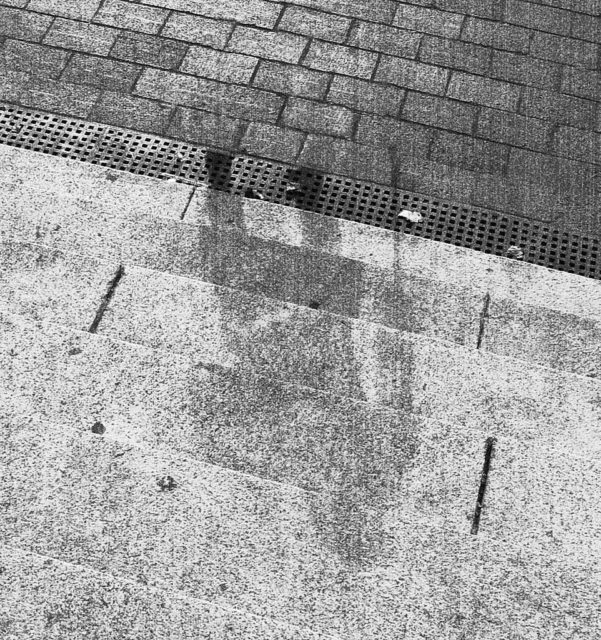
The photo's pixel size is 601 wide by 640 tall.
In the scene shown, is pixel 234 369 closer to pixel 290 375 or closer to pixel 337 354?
pixel 290 375

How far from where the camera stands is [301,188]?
4.55 m

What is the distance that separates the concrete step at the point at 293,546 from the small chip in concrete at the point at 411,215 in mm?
1838

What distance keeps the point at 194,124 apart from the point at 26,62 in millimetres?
1184

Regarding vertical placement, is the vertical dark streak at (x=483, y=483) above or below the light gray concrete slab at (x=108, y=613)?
above

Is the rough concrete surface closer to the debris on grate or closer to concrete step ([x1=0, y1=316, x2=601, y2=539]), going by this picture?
concrete step ([x1=0, y1=316, x2=601, y2=539])

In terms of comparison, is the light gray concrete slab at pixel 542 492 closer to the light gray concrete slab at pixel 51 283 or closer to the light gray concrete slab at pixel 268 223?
the light gray concrete slab at pixel 268 223

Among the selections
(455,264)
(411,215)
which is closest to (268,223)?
(411,215)

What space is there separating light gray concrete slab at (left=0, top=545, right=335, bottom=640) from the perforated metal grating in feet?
7.82

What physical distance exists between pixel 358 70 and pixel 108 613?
3787 mm

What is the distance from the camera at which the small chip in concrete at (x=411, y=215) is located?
4.43 metres

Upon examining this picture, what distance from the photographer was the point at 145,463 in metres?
2.98

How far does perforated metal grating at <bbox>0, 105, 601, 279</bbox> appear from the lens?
4371 millimetres

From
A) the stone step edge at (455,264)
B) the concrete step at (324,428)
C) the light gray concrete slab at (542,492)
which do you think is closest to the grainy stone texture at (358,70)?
the stone step edge at (455,264)

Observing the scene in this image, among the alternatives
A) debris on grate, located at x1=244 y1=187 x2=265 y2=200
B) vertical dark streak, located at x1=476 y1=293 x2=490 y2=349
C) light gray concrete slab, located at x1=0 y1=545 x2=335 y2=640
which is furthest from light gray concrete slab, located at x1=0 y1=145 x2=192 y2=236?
light gray concrete slab, located at x1=0 y1=545 x2=335 y2=640
